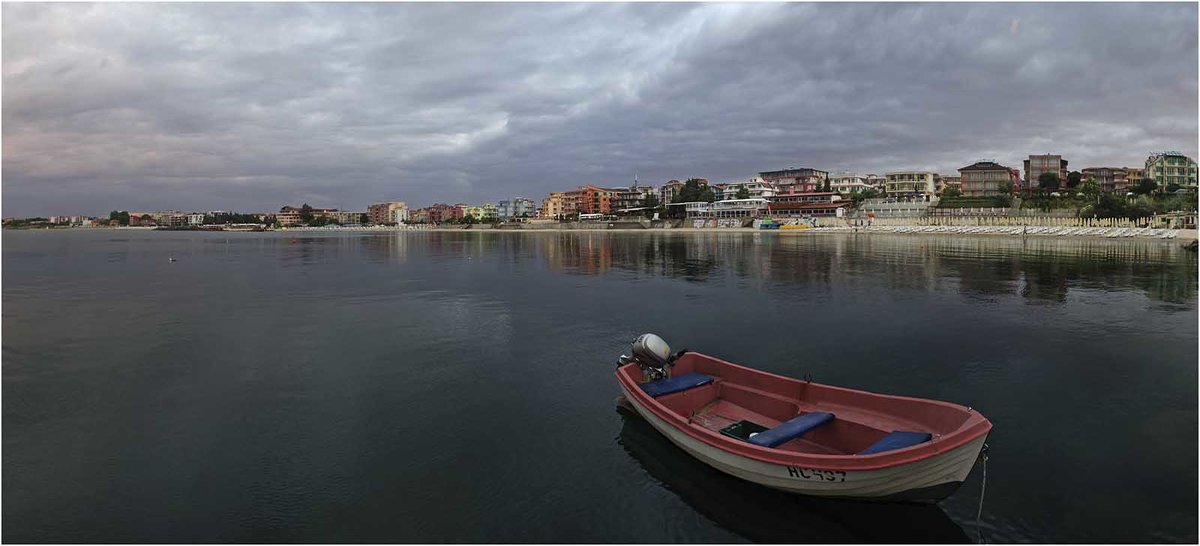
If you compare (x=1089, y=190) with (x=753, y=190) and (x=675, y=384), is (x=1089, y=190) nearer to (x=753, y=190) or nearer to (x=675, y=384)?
(x=753, y=190)

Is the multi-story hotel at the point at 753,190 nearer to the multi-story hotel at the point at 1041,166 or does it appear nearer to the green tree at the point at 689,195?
the green tree at the point at 689,195

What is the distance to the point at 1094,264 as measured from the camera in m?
51.5

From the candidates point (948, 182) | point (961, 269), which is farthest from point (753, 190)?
point (961, 269)

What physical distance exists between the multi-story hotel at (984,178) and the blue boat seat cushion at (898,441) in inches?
6522

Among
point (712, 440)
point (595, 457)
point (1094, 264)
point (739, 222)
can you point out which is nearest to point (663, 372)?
point (595, 457)

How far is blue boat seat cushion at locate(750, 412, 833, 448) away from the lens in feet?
35.8

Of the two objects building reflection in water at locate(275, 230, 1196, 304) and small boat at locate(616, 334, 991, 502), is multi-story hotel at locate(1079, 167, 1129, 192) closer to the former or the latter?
building reflection in water at locate(275, 230, 1196, 304)

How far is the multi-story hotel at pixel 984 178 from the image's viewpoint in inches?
5984

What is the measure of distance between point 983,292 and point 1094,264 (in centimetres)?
2559

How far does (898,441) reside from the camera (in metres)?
10.2

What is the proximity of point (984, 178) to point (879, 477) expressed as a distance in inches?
6807

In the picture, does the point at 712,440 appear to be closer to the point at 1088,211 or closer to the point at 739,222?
the point at 1088,211

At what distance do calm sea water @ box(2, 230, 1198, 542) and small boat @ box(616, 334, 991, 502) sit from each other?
0.64m

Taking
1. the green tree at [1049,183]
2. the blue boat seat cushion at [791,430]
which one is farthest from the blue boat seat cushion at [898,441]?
the green tree at [1049,183]
